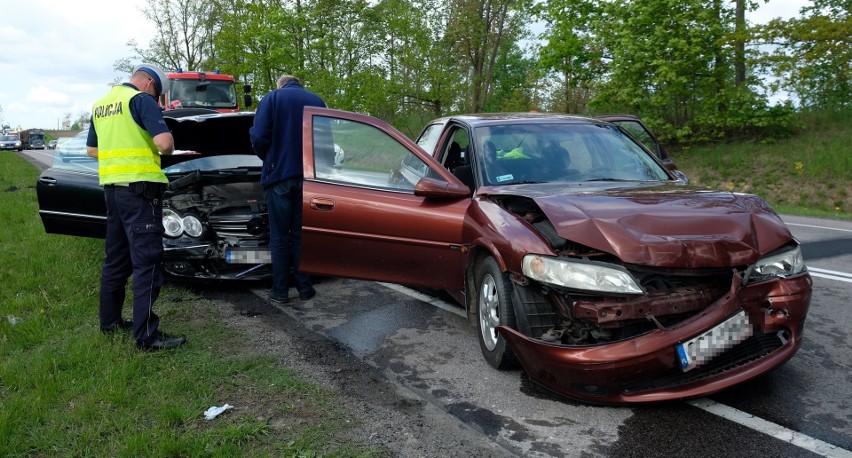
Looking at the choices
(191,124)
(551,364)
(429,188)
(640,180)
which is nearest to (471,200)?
(429,188)

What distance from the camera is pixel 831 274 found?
257 inches

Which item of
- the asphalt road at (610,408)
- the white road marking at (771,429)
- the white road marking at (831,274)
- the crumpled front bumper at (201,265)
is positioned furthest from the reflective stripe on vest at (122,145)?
the white road marking at (831,274)

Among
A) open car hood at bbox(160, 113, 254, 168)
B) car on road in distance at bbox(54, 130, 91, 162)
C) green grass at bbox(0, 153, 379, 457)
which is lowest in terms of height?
green grass at bbox(0, 153, 379, 457)

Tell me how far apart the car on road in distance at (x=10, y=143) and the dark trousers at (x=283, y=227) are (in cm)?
6003

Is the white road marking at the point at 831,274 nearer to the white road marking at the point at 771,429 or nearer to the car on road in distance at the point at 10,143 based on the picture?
the white road marking at the point at 771,429

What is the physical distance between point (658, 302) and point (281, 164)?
3.45 meters

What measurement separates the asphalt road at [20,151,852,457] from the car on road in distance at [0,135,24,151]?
199 feet

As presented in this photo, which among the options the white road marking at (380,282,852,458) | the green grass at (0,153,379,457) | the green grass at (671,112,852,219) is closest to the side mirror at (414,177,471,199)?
the green grass at (0,153,379,457)

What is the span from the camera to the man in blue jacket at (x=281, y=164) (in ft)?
18.2

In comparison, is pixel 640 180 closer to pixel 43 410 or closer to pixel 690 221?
pixel 690 221

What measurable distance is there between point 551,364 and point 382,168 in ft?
7.44

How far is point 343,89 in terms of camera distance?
23797mm

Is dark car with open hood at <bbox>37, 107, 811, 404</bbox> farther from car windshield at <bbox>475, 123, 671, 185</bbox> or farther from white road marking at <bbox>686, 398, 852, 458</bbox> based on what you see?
white road marking at <bbox>686, 398, 852, 458</bbox>

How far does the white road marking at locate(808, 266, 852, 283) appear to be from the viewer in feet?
20.7
